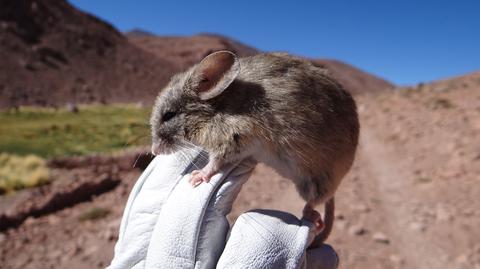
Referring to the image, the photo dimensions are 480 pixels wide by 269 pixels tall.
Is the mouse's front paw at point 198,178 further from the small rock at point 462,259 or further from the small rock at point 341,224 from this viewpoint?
the small rock at point 341,224

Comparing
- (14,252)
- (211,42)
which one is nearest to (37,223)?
(14,252)

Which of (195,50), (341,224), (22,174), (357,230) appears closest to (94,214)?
(22,174)

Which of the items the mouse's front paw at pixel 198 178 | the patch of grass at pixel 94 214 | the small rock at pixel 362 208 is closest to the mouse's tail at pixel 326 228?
the mouse's front paw at pixel 198 178

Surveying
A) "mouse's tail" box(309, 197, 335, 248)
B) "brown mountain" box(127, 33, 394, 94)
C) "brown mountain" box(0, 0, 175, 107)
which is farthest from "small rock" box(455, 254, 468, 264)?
"brown mountain" box(127, 33, 394, 94)

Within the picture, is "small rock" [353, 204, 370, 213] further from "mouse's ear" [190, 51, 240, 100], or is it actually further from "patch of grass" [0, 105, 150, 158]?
"patch of grass" [0, 105, 150, 158]

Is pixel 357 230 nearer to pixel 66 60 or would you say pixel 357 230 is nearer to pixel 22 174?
pixel 22 174

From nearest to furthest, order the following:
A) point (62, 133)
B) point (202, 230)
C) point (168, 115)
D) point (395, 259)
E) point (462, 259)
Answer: point (202, 230) → point (168, 115) → point (462, 259) → point (395, 259) → point (62, 133)
